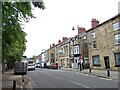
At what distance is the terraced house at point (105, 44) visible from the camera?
124 feet

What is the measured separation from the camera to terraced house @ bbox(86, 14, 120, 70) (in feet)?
124

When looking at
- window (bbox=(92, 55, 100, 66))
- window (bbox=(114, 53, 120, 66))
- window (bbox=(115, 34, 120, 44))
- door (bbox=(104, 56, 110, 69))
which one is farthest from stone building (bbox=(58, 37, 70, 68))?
window (bbox=(115, 34, 120, 44))

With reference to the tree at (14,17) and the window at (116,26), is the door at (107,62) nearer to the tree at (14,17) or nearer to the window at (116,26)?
the window at (116,26)

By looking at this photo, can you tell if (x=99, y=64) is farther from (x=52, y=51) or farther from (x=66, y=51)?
(x=52, y=51)

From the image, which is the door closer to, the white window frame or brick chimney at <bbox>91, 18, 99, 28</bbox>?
the white window frame

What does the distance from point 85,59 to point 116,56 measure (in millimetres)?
17060

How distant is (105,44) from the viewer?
4097cm

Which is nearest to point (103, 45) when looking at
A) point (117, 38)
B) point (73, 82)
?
point (117, 38)

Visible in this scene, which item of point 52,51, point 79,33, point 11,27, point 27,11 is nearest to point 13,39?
point 11,27

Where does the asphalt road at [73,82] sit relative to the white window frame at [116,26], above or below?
below

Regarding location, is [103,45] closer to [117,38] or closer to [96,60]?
[96,60]

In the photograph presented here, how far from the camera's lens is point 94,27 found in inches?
1783

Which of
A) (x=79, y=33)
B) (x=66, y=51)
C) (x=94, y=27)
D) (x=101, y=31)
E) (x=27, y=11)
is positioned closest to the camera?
(x=27, y=11)

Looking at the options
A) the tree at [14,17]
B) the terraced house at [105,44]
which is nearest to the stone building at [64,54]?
the terraced house at [105,44]
